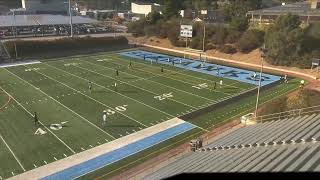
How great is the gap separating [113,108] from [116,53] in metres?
29.8

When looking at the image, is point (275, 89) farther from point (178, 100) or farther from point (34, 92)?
point (34, 92)

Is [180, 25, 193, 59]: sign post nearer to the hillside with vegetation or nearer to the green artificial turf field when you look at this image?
the hillside with vegetation

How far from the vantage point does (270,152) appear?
13625 mm

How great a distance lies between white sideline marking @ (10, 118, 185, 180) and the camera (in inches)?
774

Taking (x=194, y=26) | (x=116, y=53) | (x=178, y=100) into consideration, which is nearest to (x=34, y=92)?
(x=178, y=100)

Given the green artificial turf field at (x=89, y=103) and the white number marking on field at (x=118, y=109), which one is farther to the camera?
the white number marking on field at (x=118, y=109)

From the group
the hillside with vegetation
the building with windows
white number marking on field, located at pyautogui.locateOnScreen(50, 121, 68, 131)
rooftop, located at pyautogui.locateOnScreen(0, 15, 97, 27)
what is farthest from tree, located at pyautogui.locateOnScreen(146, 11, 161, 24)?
white number marking on field, located at pyautogui.locateOnScreen(50, 121, 68, 131)

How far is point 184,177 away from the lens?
12961mm

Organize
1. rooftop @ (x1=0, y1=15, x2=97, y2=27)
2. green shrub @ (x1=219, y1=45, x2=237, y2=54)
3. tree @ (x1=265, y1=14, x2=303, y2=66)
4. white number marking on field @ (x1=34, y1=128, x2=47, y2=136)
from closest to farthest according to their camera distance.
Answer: white number marking on field @ (x1=34, y1=128, x2=47, y2=136), tree @ (x1=265, y1=14, x2=303, y2=66), green shrub @ (x1=219, y1=45, x2=237, y2=54), rooftop @ (x1=0, y1=15, x2=97, y2=27)

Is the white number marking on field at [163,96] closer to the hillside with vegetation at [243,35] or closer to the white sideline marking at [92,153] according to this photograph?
the white sideline marking at [92,153]

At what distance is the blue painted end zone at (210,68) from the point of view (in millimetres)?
41569

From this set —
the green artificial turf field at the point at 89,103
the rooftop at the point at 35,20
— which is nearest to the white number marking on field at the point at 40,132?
the green artificial turf field at the point at 89,103

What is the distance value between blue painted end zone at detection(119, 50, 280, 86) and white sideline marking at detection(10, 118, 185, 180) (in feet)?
56.9

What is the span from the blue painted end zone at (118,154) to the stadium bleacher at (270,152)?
573cm
